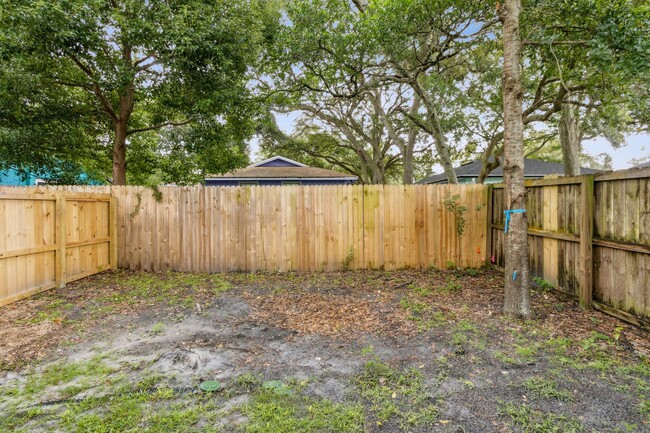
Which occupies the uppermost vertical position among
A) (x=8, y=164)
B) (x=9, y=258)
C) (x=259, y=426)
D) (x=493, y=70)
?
(x=493, y=70)

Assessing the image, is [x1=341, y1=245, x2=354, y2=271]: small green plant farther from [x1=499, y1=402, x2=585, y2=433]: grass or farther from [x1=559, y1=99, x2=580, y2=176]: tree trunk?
[x1=559, y1=99, x2=580, y2=176]: tree trunk

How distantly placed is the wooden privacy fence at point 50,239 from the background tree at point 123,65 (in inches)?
109

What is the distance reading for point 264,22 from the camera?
308 inches

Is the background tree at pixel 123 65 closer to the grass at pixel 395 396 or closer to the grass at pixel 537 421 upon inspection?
the grass at pixel 395 396

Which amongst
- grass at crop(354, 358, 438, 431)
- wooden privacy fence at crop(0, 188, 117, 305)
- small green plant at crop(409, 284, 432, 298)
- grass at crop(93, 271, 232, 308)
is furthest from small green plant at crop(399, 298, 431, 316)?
wooden privacy fence at crop(0, 188, 117, 305)

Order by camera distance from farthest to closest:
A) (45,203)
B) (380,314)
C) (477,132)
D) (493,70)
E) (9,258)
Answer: (477,132), (493,70), (45,203), (9,258), (380,314)

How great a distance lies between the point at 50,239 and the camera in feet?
15.0

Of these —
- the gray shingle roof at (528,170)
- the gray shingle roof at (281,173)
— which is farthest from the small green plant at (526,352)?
the gray shingle roof at (528,170)

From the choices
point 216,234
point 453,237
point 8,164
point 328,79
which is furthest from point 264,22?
point 8,164

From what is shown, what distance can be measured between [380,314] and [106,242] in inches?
200

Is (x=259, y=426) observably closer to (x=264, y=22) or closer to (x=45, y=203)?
(x=45, y=203)

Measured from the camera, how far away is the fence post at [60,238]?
15.3 feet

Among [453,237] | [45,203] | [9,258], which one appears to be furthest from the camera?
[453,237]

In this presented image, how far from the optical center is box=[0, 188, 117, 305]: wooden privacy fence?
3955 mm
